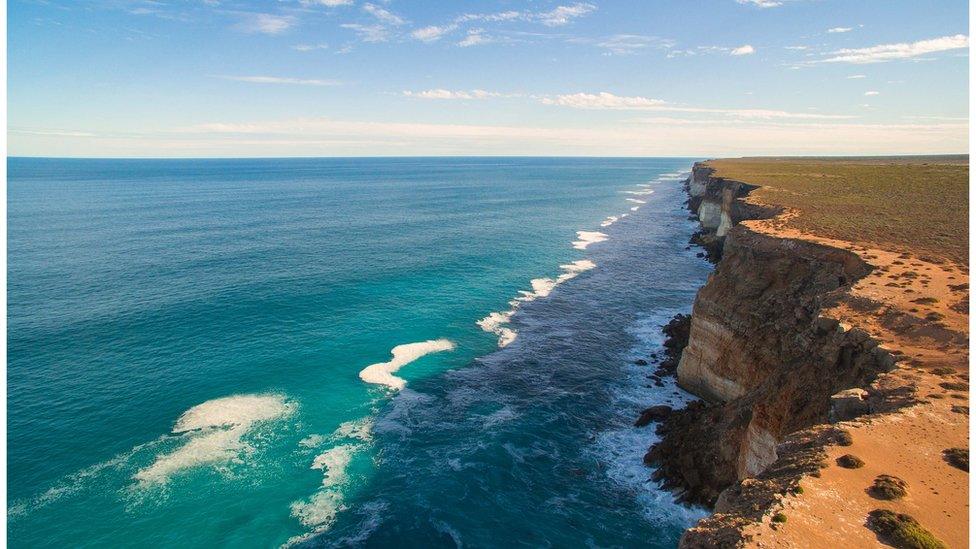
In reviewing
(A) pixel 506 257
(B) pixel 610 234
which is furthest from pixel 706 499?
(B) pixel 610 234

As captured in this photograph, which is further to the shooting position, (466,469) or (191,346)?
(191,346)

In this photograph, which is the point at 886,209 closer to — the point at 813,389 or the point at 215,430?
the point at 813,389

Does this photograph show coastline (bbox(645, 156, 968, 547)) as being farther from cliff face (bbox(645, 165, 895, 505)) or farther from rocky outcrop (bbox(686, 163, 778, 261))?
rocky outcrop (bbox(686, 163, 778, 261))

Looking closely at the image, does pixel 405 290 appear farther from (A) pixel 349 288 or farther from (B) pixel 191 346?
(B) pixel 191 346

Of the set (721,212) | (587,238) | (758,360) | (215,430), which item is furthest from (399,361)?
(721,212)

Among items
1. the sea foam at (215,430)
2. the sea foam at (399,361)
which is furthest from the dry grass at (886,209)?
the sea foam at (215,430)

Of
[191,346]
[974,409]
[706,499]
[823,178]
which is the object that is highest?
[823,178]
